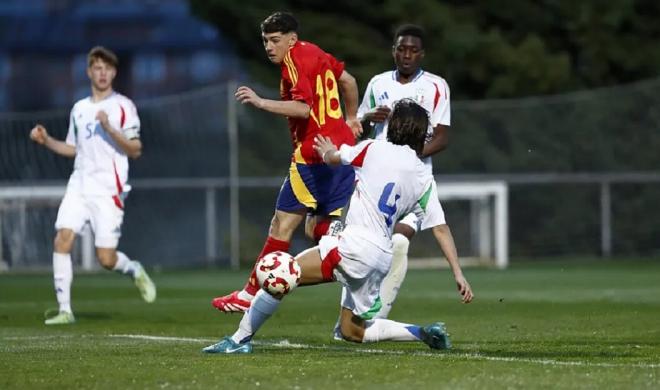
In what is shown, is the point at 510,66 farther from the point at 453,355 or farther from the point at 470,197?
the point at 453,355

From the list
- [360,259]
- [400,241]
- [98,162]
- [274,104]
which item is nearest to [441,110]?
[400,241]

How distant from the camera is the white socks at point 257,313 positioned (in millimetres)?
10156

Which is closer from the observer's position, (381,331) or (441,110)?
(381,331)

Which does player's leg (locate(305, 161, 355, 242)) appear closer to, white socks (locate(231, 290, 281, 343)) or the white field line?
the white field line

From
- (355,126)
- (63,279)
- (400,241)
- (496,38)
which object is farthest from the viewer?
(496,38)

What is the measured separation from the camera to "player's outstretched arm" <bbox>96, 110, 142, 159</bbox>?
14.2 m

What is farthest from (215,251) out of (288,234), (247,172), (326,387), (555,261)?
(326,387)

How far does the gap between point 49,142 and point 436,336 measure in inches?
205

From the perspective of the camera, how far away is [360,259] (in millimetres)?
10102

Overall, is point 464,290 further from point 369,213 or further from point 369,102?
point 369,102

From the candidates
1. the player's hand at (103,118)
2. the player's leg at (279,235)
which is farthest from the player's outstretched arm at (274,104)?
the player's hand at (103,118)

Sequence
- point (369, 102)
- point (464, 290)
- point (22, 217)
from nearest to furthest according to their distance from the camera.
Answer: point (464, 290)
point (369, 102)
point (22, 217)

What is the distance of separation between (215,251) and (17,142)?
342 cm

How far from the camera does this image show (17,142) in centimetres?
2583
